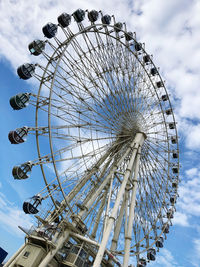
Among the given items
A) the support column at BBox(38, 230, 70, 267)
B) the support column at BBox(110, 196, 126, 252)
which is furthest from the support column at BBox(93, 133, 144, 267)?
the support column at BBox(110, 196, 126, 252)

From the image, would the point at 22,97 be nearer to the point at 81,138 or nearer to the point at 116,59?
the point at 81,138

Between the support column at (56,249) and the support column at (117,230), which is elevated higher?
the support column at (117,230)

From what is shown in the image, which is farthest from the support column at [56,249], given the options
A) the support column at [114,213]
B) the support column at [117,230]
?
the support column at [117,230]

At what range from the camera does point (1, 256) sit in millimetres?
28484

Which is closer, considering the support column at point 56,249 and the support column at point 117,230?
the support column at point 56,249

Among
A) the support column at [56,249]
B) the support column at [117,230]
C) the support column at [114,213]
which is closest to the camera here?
the support column at [114,213]

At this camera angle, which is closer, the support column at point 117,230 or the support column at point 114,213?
the support column at point 114,213

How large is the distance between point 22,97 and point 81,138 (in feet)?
18.2

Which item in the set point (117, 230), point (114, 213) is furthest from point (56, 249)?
point (117, 230)

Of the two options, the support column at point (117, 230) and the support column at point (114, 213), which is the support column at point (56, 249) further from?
the support column at point (117, 230)

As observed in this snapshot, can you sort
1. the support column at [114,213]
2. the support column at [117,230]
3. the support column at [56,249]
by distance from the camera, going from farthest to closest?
the support column at [117,230] → the support column at [56,249] → the support column at [114,213]

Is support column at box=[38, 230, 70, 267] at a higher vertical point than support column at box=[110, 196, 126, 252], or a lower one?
lower

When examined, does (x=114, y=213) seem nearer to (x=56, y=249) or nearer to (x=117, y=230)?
(x=56, y=249)

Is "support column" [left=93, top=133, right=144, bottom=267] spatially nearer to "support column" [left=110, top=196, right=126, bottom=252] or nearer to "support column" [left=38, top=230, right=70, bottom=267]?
"support column" [left=38, top=230, right=70, bottom=267]
